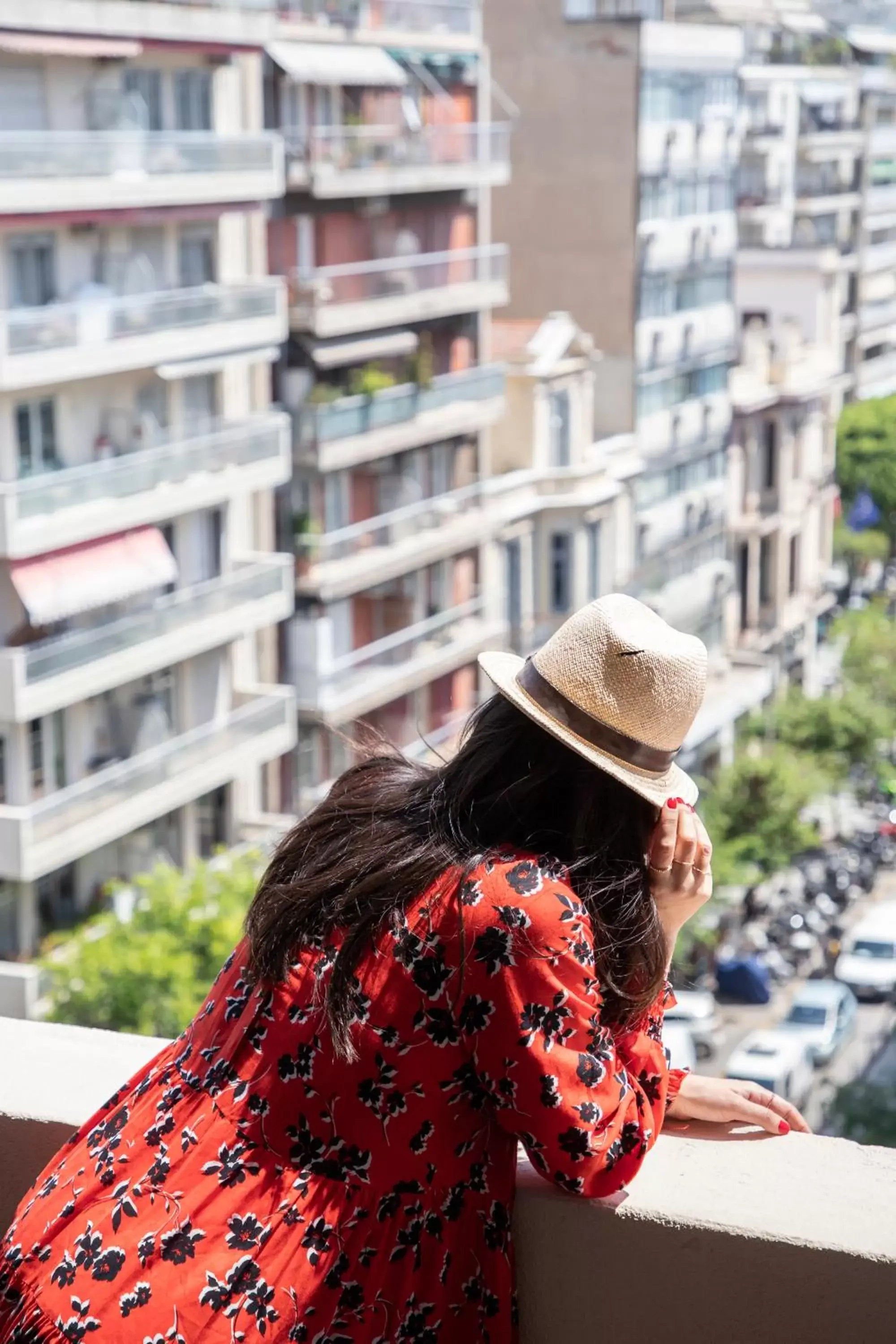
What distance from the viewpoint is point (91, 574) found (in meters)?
20.7

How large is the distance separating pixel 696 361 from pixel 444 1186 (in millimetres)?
35255

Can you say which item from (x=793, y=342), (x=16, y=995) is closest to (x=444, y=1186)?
(x=16, y=995)

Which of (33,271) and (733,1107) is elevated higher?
(733,1107)

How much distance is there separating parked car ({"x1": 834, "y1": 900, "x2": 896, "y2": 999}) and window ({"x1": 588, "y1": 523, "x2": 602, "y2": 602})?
6.41 metres

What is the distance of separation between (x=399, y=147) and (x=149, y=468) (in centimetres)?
710

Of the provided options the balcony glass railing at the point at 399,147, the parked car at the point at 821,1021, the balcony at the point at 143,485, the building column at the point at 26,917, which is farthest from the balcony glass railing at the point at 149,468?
the parked car at the point at 821,1021

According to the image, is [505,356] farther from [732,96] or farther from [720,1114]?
[720,1114]

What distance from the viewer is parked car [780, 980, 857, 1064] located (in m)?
25.5

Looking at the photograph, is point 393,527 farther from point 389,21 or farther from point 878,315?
point 878,315

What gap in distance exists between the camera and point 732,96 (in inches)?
1447

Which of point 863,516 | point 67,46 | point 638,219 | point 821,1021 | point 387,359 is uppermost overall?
point 67,46

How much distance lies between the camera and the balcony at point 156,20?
1883 centimetres


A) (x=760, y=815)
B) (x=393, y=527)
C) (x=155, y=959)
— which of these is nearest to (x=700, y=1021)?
(x=760, y=815)

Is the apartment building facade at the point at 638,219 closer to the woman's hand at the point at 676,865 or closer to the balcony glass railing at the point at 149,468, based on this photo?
the balcony glass railing at the point at 149,468
